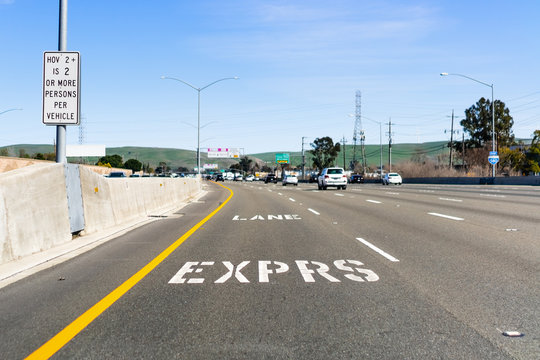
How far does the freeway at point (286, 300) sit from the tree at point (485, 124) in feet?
325

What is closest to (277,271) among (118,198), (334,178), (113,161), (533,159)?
(118,198)

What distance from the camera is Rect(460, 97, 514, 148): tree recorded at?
101 metres

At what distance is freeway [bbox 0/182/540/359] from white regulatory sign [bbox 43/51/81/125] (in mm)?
2837

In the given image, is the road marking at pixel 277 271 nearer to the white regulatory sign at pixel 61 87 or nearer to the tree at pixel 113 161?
the white regulatory sign at pixel 61 87

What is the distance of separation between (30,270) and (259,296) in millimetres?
3756

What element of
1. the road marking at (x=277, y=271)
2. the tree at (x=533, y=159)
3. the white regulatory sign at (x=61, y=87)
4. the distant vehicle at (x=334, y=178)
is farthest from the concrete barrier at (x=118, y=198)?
the tree at (x=533, y=159)

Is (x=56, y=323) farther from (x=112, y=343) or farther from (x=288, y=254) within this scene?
(x=288, y=254)

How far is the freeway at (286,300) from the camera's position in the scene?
14.2 feet

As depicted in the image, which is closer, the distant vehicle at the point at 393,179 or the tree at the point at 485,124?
the distant vehicle at the point at 393,179

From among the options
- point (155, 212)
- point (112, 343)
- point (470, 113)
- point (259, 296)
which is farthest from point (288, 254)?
point (470, 113)

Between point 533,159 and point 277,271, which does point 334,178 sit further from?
point 533,159

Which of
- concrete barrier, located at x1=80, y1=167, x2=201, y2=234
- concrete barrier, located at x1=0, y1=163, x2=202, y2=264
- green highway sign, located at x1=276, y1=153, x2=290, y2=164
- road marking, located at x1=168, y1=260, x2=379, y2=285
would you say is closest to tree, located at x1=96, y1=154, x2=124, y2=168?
green highway sign, located at x1=276, y1=153, x2=290, y2=164

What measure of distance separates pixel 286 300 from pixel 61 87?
24.5 feet

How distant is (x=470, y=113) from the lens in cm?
10494
